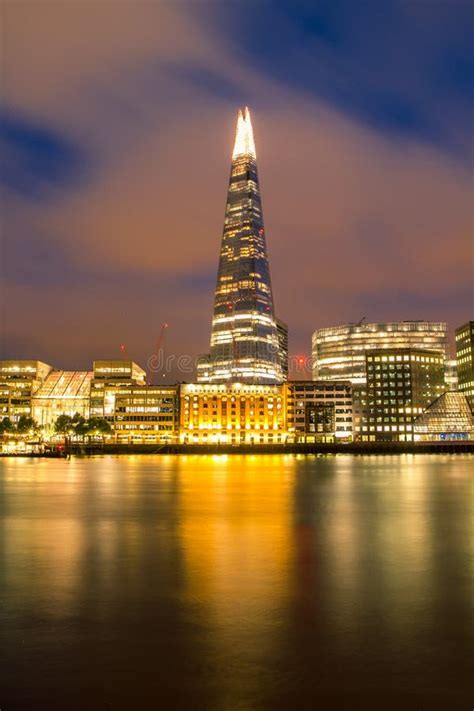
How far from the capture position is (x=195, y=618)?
16.7 metres

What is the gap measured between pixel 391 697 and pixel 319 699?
129 centimetres

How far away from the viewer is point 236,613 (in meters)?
17.1

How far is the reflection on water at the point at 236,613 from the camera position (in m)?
12.0

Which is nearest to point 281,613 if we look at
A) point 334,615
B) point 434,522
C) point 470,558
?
point 334,615

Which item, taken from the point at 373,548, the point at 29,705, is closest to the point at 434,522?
the point at 373,548

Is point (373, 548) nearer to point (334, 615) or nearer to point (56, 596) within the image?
point (334, 615)

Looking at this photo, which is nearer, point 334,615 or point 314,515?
point 334,615

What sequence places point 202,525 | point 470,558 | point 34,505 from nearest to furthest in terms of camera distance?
point 470,558, point 202,525, point 34,505

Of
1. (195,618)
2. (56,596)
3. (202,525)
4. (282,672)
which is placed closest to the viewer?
(282,672)

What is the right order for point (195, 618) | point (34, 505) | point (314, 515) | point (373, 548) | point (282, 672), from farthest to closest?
point (34, 505) → point (314, 515) → point (373, 548) → point (195, 618) → point (282, 672)

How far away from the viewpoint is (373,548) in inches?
1118

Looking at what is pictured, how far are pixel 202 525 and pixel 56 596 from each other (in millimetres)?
17512

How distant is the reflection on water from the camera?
12016 mm

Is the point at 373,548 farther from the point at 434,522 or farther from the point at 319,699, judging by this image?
the point at 319,699
